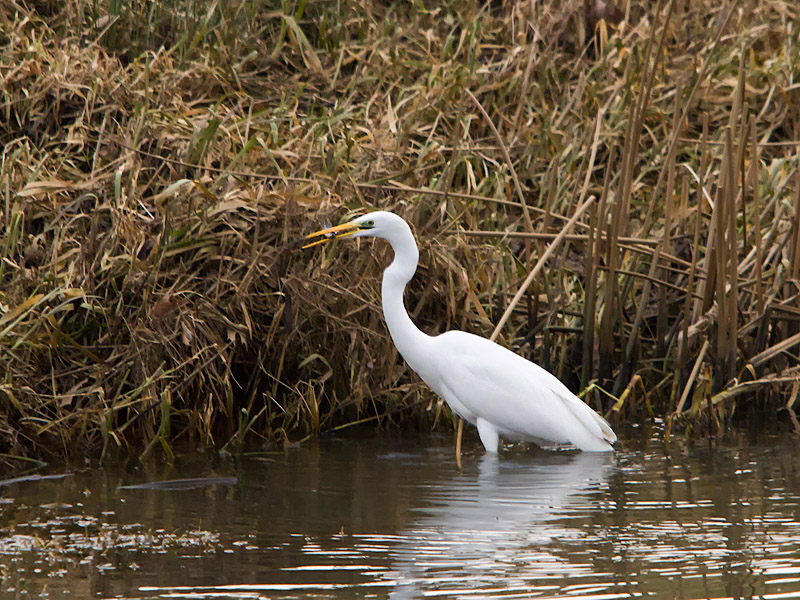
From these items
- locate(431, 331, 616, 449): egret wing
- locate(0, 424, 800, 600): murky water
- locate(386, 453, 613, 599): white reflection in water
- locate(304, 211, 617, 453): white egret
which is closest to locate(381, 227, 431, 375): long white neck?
locate(304, 211, 617, 453): white egret

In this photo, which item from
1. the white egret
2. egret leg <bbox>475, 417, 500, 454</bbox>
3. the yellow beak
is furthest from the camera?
egret leg <bbox>475, 417, 500, 454</bbox>

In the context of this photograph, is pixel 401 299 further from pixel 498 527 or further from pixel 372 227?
pixel 498 527

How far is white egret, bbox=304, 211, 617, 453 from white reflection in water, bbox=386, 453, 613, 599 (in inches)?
6.0

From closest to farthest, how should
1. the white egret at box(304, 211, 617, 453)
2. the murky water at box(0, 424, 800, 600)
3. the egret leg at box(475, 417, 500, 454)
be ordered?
1. the murky water at box(0, 424, 800, 600)
2. the white egret at box(304, 211, 617, 453)
3. the egret leg at box(475, 417, 500, 454)

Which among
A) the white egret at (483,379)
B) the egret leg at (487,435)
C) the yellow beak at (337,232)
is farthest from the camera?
the egret leg at (487,435)

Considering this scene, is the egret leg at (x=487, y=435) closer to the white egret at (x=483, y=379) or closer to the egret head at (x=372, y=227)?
the white egret at (x=483, y=379)

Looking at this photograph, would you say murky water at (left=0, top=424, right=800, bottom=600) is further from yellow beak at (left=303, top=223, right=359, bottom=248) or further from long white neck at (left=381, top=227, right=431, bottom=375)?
yellow beak at (left=303, top=223, right=359, bottom=248)

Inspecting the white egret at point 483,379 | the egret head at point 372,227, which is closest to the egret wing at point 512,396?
the white egret at point 483,379

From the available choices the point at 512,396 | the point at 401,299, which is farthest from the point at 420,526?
the point at 401,299

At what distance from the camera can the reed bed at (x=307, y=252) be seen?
5859 mm

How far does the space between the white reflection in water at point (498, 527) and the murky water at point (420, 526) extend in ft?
0.04

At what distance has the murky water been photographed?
366 cm

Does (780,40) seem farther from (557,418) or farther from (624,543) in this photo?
(624,543)

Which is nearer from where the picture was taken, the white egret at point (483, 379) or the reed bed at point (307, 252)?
the white egret at point (483, 379)
